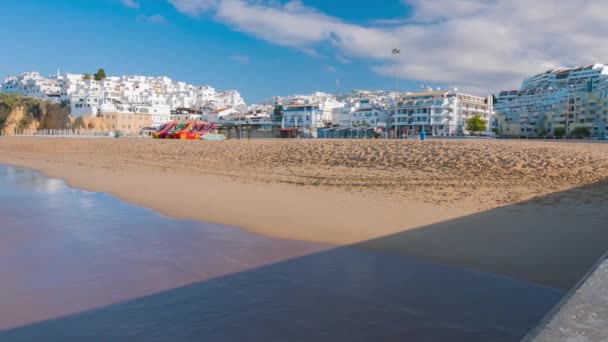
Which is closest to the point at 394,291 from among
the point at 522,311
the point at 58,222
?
the point at 522,311

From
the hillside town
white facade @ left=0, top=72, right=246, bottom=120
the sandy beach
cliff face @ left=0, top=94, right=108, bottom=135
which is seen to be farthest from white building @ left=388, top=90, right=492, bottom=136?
the sandy beach

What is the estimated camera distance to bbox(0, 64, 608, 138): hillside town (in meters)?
75.1

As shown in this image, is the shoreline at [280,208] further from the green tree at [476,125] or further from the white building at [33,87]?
the white building at [33,87]

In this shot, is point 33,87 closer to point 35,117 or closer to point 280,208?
point 35,117

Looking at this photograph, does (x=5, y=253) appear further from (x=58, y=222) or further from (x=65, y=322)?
(x=65, y=322)

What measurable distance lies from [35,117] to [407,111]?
74.6 metres

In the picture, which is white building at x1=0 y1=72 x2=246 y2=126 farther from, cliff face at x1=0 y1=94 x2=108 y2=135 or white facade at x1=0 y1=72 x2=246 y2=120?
cliff face at x1=0 y1=94 x2=108 y2=135

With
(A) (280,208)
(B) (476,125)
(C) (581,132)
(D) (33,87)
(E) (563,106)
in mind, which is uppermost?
(D) (33,87)

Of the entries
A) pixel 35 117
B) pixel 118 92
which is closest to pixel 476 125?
pixel 35 117

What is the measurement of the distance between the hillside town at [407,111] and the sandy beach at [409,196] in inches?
1897

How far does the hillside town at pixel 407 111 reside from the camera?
75.1m

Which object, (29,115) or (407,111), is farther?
(407,111)

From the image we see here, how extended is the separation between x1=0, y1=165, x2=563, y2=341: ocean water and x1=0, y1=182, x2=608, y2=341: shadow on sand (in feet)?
0.06

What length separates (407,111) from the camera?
8612 centimetres
